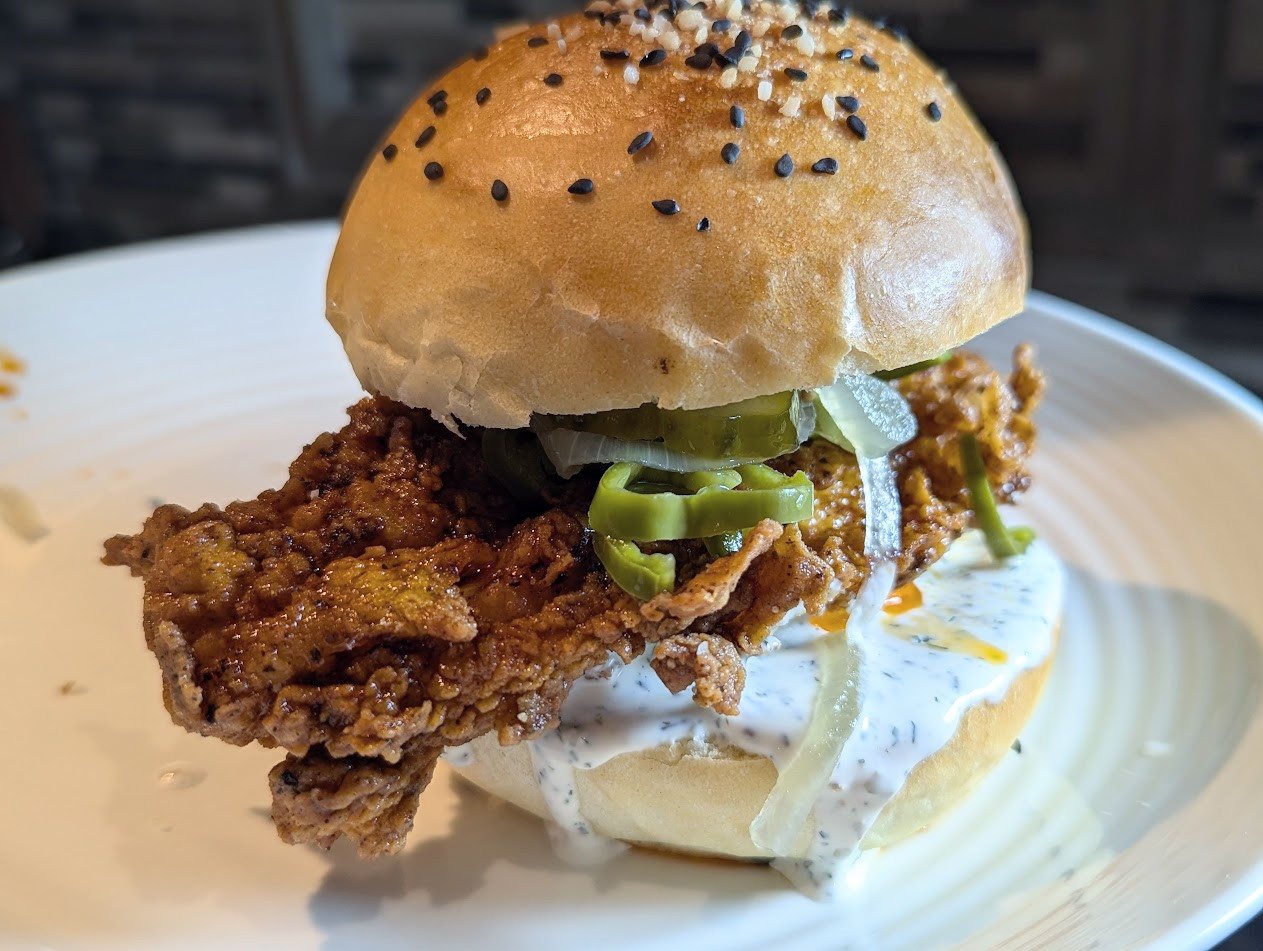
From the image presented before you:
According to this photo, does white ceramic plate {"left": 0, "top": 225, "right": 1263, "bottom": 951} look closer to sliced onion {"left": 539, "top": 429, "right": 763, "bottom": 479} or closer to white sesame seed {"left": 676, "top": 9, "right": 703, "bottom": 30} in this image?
sliced onion {"left": 539, "top": 429, "right": 763, "bottom": 479}

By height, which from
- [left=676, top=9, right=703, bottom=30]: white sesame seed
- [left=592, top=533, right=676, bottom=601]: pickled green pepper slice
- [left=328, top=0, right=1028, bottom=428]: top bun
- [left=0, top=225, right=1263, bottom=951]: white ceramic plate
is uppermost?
[left=676, top=9, right=703, bottom=30]: white sesame seed

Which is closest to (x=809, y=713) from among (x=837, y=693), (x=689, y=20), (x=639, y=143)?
(x=837, y=693)

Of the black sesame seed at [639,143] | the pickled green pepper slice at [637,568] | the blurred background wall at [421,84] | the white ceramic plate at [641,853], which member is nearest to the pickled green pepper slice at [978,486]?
the white ceramic plate at [641,853]

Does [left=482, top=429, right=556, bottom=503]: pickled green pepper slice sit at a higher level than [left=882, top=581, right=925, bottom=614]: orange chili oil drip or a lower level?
higher

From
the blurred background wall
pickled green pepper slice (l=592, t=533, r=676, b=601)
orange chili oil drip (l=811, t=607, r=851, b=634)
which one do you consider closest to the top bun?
pickled green pepper slice (l=592, t=533, r=676, b=601)

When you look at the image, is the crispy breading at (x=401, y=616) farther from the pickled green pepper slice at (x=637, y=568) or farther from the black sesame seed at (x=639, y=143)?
the black sesame seed at (x=639, y=143)

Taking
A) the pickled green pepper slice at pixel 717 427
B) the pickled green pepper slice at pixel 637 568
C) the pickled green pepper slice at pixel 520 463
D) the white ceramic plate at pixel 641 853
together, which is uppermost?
the pickled green pepper slice at pixel 717 427
